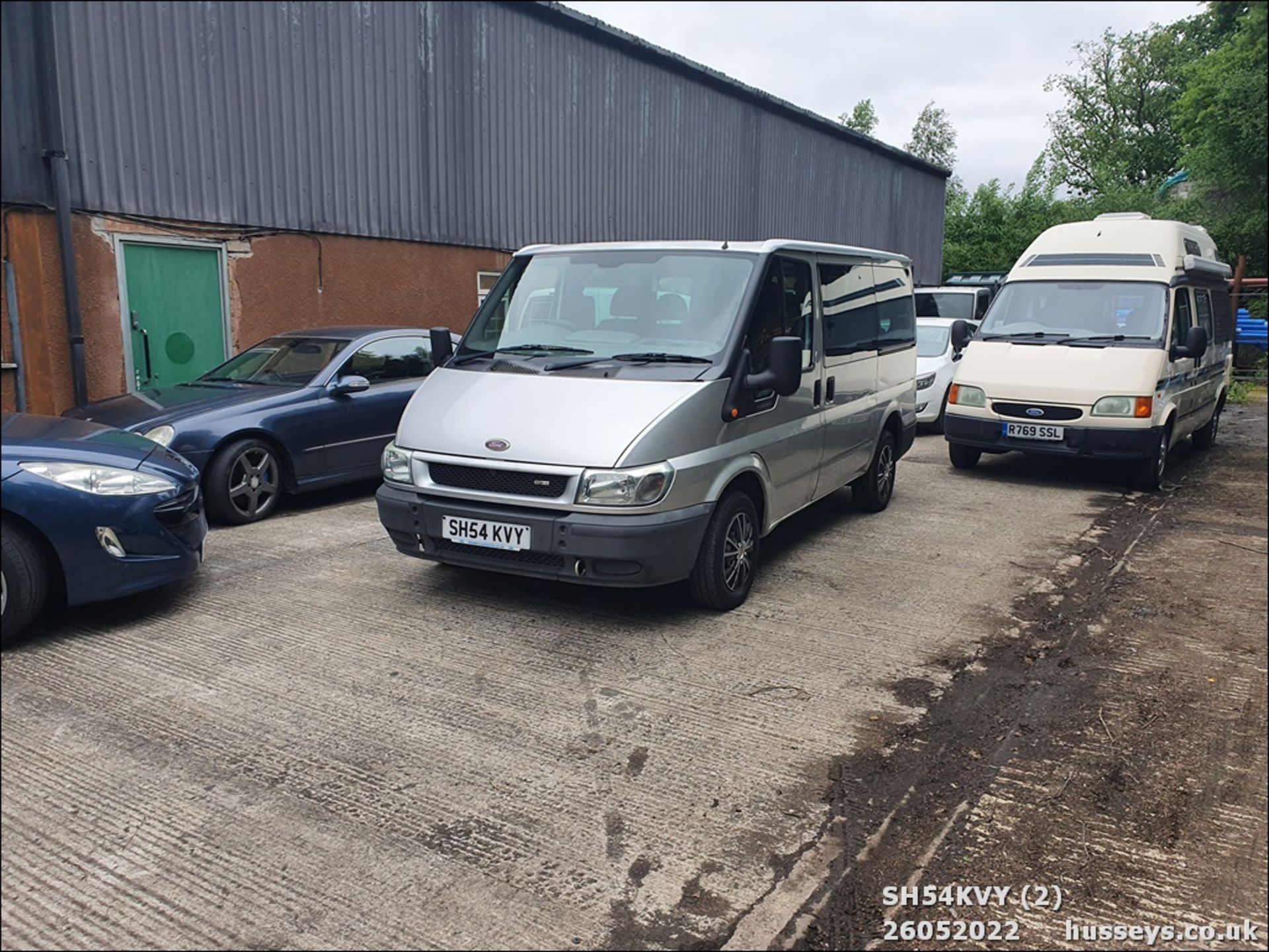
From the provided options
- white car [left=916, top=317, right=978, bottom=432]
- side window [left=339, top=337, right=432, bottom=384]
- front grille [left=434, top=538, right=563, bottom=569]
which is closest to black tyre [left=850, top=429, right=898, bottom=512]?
front grille [left=434, top=538, right=563, bottom=569]

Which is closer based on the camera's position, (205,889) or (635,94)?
(205,889)

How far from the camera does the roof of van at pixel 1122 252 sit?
1506 millimetres

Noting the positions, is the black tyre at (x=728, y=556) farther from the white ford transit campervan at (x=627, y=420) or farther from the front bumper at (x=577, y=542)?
the front bumper at (x=577, y=542)

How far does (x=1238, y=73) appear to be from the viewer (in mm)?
1105

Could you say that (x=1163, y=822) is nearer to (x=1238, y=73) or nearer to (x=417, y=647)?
(x=1238, y=73)

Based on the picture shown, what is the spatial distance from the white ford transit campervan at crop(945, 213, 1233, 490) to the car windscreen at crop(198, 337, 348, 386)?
5481 millimetres

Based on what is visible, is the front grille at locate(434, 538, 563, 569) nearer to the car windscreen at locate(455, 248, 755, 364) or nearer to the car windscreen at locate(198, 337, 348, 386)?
the car windscreen at locate(455, 248, 755, 364)

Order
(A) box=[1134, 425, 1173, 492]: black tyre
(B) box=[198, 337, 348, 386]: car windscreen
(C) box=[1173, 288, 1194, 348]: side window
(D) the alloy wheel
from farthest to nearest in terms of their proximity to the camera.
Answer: (B) box=[198, 337, 348, 386]: car windscreen, (A) box=[1134, 425, 1173, 492]: black tyre, (D) the alloy wheel, (C) box=[1173, 288, 1194, 348]: side window

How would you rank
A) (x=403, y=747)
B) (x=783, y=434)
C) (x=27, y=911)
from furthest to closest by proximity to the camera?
1. (x=783, y=434)
2. (x=403, y=747)
3. (x=27, y=911)

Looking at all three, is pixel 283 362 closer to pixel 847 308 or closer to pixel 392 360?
pixel 392 360

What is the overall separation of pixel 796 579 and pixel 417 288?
8.28m

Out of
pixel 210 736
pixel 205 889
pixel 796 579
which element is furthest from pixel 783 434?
pixel 205 889

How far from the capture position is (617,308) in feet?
17.6

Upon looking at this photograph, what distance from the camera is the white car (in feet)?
41.1
